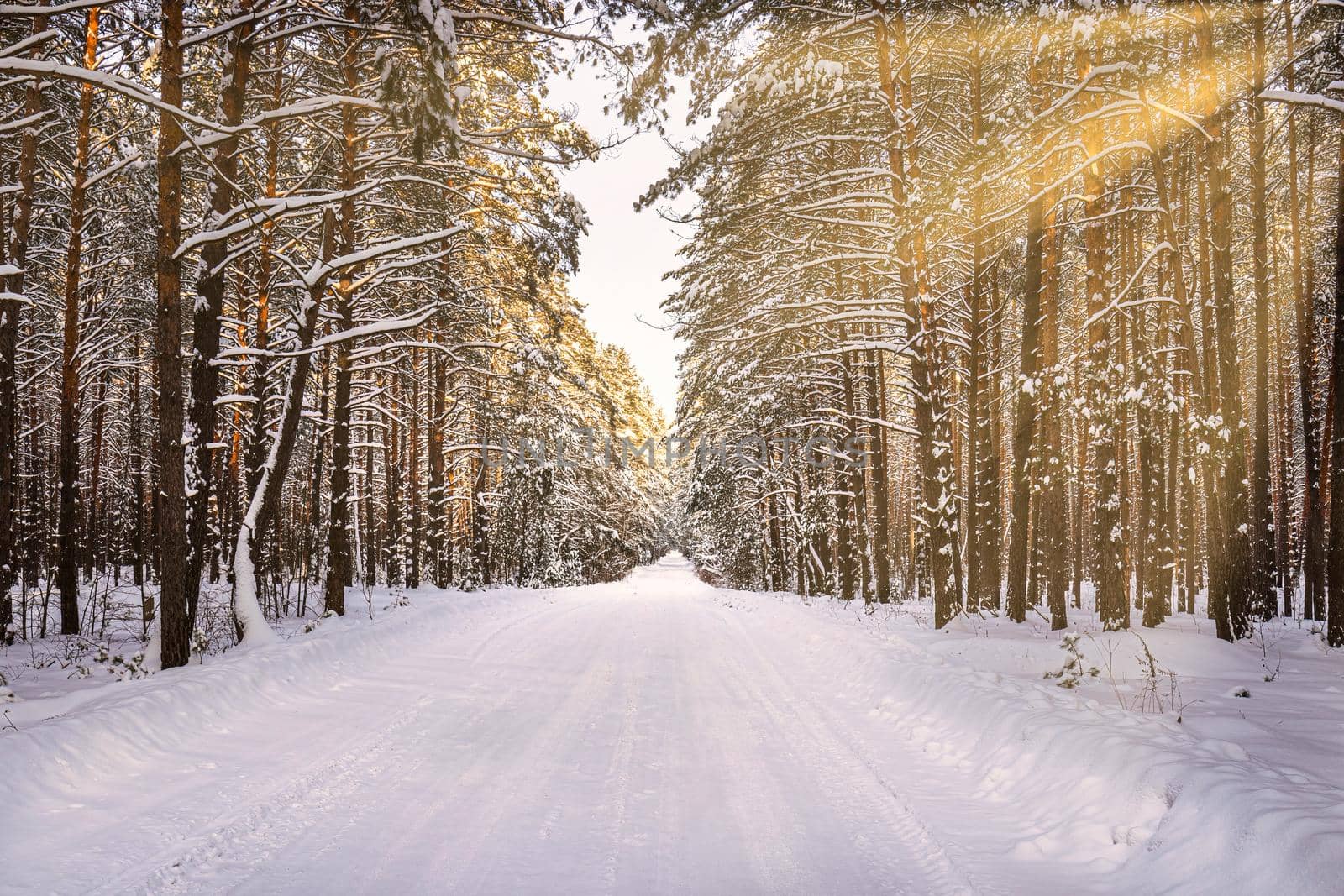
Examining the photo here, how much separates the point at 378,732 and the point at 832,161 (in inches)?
627

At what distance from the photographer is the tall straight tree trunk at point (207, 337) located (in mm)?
8602

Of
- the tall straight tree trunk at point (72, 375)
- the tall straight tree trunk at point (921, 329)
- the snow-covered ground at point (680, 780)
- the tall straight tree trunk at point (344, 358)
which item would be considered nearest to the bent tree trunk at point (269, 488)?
the tall straight tree trunk at point (344, 358)

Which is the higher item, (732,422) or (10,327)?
(10,327)

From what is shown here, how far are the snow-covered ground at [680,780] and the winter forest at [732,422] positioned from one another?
38 mm

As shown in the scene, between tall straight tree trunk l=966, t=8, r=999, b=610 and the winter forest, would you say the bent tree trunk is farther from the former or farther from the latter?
tall straight tree trunk l=966, t=8, r=999, b=610

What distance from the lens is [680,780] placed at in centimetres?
491

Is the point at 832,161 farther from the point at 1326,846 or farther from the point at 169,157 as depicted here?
the point at 1326,846

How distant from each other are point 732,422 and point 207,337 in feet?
55.0

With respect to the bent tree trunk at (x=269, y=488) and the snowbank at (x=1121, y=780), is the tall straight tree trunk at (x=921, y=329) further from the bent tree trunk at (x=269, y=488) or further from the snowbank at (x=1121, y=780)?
the bent tree trunk at (x=269, y=488)

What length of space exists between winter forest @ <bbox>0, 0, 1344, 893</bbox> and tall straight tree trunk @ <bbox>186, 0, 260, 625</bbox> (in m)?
0.07

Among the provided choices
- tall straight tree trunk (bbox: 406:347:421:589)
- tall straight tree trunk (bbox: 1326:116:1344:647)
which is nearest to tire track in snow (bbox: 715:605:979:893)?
tall straight tree trunk (bbox: 1326:116:1344:647)

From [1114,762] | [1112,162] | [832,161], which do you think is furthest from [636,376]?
[1114,762]

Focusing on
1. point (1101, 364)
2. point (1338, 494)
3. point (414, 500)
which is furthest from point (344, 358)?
point (1338, 494)

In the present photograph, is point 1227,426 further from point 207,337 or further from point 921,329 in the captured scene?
point 207,337
